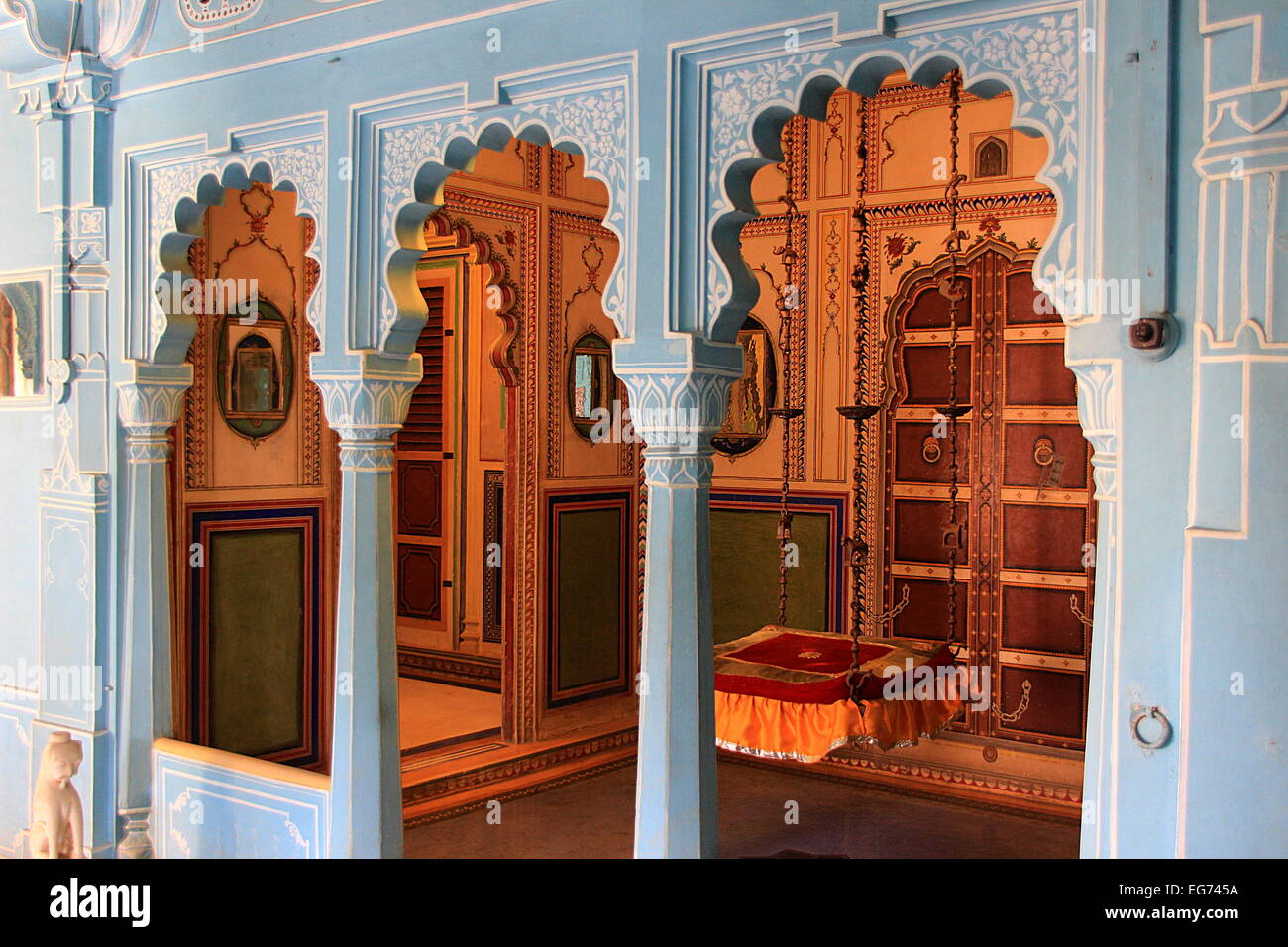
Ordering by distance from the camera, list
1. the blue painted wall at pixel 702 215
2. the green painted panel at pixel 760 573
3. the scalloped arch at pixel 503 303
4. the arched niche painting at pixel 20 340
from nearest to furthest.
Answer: the blue painted wall at pixel 702 215, the arched niche painting at pixel 20 340, the scalloped arch at pixel 503 303, the green painted panel at pixel 760 573

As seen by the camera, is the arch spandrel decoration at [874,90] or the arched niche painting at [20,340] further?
the arched niche painting at [20,340]

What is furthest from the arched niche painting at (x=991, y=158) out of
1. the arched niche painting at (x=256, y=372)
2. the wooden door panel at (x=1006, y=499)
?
the arched niche painting at (x=256, y=372)

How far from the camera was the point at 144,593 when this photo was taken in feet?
18.1

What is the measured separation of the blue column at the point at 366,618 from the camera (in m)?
4.46

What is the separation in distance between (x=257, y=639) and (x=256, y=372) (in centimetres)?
139

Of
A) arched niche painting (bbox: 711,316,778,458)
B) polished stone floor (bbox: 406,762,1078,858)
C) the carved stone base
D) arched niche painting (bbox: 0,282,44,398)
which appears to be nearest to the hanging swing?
polished stone floor (bbox: 406,762,1078,858)

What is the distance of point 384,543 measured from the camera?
4.58 meters

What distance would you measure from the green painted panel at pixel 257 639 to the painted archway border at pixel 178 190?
1.35m

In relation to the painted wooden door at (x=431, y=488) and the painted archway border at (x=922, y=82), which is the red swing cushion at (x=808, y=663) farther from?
the painted wooden door at (x=431, y=488)

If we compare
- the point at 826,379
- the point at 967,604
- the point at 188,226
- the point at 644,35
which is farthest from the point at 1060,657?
the point at 188,226

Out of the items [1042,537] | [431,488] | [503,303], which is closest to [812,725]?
[1042,537]

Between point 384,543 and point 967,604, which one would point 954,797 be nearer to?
point 967,604

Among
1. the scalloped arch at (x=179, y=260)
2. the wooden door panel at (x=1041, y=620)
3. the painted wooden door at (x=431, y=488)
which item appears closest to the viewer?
the scalloped arch at (x=179, y=260)

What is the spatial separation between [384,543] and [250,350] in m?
2.49
